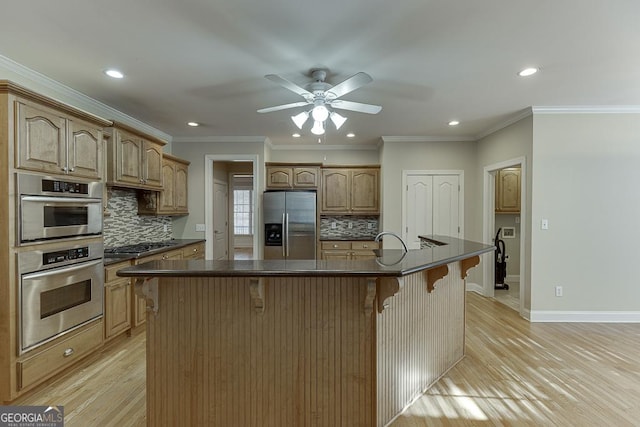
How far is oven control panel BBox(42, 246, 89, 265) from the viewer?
2240 millimetres

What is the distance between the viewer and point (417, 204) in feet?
16.8

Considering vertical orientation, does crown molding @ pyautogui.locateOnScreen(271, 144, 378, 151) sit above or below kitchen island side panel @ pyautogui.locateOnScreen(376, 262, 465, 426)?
above

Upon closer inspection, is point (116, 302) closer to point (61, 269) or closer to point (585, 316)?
point (61, 269)

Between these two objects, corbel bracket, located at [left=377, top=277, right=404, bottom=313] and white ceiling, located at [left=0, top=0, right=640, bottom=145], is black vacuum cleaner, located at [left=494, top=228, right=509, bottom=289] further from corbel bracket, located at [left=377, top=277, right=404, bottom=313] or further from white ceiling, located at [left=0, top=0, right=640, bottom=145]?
corbel bracket, located at [left=377, top=277, right=404, bottom=313]

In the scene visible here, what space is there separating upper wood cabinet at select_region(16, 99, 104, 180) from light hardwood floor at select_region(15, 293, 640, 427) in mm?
1711

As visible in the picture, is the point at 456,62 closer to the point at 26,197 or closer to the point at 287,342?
the point at 287,342

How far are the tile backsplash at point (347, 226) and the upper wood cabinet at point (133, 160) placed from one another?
9.59ft

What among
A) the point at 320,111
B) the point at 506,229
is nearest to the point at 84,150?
the point at 320,111

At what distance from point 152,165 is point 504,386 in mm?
4459

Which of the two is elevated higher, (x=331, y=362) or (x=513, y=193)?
(x=513, y=193)

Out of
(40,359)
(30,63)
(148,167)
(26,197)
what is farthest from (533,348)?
(30,63)

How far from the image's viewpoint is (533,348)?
3.01 metres

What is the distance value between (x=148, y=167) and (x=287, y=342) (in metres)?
3.20

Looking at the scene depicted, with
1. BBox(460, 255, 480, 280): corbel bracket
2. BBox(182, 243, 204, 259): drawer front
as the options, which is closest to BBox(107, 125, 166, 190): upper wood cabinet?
BBox(182, 243, 204, 259): drawer front
